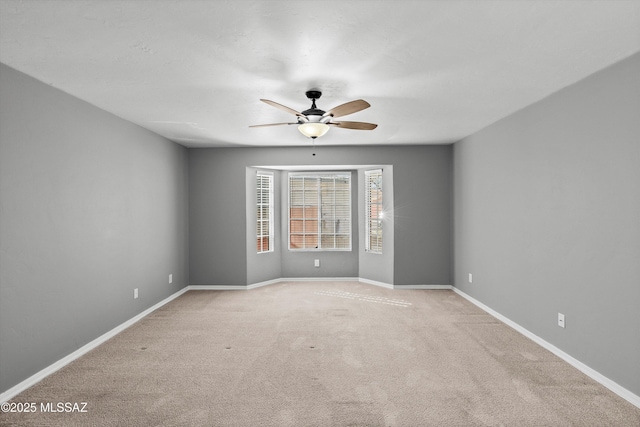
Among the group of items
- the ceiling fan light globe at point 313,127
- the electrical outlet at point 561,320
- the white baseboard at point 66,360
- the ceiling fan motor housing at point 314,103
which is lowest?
the white baseboard at point 66,360

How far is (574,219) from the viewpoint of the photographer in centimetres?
299

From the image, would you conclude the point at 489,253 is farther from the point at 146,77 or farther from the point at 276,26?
the point at 146,77

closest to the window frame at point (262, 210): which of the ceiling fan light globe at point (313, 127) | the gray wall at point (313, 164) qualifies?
the gray wall at point (313, 164)

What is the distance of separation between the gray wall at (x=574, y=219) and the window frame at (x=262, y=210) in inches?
138

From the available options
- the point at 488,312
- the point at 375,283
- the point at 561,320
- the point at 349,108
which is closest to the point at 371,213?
the point at 375,283

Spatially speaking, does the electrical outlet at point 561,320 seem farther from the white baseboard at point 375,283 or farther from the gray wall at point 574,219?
the white baseboard at point 375,283

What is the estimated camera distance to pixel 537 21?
1945mm

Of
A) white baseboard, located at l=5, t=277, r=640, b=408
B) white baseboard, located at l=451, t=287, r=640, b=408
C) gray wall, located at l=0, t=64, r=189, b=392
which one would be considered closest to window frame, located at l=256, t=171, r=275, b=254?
white baseboard, located at l=5, t=277, r=640, b=408

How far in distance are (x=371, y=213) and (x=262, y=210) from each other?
75.8 inches

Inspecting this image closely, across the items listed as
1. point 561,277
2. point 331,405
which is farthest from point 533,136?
point 331,405

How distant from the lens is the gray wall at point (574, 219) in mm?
2486

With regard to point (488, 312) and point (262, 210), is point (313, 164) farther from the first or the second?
point (488, 312)

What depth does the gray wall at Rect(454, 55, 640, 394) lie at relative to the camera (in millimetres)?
2486

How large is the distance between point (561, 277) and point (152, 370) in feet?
11.8
